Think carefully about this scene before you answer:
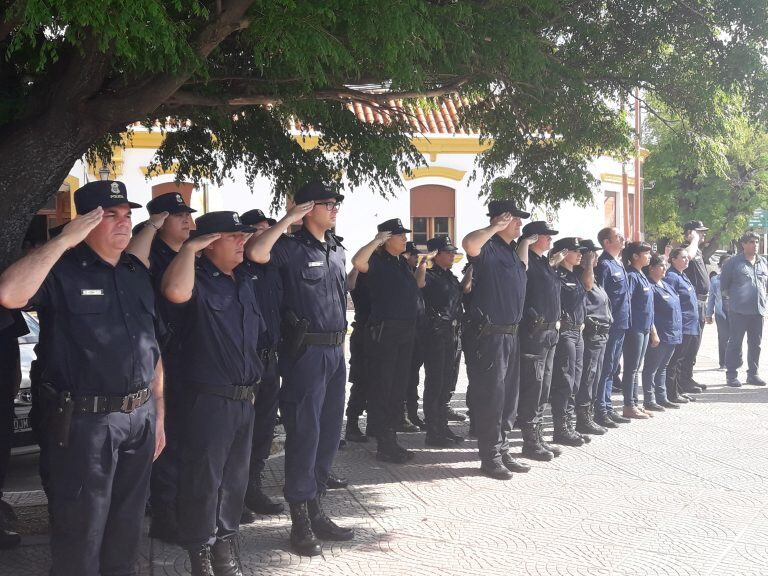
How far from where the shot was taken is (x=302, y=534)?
17.8 ft

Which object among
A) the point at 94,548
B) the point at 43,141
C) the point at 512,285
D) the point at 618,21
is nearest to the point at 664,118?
the point at 618,21

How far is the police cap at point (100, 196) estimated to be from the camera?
4.23 meters

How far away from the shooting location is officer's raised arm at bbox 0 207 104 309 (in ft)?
12.3

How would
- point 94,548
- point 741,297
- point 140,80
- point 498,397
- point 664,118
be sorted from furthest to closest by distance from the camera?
point 741,297 → point 664,118 → point 498,397 → point 140,80 → point 94,548

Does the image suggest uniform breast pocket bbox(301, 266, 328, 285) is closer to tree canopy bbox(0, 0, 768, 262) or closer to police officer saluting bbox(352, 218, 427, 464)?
tree canopy bbox(0, 0, 768, 262)

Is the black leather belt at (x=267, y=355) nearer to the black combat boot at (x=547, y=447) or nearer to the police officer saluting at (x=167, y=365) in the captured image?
the police officer saluting at (x=167, y=365)

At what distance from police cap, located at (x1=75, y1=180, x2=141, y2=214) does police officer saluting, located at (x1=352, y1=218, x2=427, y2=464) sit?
378 cm

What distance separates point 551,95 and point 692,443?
11.9 feet

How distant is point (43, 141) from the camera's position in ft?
19.1

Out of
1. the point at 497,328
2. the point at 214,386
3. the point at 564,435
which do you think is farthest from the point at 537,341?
the point at 214,386

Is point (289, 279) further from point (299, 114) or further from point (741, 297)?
point (741, 297)

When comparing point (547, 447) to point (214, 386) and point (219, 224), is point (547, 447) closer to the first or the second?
point (214, 386)

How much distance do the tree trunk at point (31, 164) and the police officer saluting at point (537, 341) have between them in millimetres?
3925

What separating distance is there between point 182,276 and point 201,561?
1500 mm
